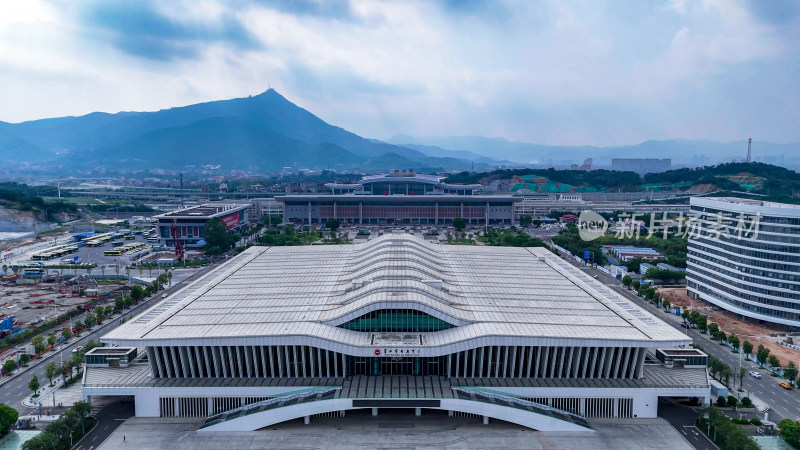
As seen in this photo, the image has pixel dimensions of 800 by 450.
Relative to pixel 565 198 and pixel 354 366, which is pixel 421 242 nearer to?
pixel 354 366

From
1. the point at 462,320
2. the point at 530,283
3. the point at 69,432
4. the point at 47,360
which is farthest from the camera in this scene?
the point at 530,283

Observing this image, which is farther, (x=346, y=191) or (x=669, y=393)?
(x=346, y=191)

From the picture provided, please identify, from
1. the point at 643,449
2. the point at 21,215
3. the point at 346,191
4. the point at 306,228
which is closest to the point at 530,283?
the point at 643,449

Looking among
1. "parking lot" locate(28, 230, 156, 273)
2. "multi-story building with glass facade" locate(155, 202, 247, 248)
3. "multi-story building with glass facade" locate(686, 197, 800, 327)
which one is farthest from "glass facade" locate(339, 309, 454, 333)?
"multi-story building with glass facade" locate(155, 202, 247, 248)

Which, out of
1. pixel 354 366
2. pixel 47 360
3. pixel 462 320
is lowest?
pixel 47 360

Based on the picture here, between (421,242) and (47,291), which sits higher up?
(421,242)

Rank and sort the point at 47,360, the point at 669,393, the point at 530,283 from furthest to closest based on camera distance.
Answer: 1. the point at 530,283
2. the point at 47,360
3. the point at 669,393

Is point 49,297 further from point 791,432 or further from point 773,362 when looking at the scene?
point 773,362
